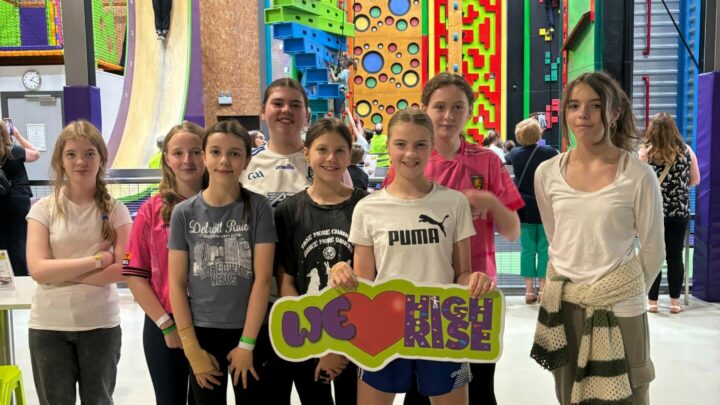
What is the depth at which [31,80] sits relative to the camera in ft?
34.8

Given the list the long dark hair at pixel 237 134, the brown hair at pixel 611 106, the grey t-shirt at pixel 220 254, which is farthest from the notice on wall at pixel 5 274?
the brown hair at pixel 611 106

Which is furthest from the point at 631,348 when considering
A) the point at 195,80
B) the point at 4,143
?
the point at 195,80

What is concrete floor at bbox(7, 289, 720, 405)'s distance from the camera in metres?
3.06

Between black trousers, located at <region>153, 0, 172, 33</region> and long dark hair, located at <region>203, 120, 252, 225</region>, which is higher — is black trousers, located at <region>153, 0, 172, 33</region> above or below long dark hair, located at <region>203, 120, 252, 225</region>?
above

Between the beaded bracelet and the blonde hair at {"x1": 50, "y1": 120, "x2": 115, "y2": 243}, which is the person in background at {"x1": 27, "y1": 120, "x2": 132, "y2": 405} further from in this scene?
the beaded bracelet

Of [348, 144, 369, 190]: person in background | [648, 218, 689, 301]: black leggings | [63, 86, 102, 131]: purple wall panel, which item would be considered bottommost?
[648, 218, 689, 301]: black leggings

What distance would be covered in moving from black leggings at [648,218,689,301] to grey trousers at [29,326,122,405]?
3723 mm

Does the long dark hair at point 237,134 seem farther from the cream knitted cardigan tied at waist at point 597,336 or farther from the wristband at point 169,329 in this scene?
the cream knitted cardigan tied at waist at point 597,336

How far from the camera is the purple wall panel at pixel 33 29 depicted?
1066 centimetres

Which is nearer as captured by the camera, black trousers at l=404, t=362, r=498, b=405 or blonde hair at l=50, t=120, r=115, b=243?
black trousers at l=404, t=362, r=498, b=405

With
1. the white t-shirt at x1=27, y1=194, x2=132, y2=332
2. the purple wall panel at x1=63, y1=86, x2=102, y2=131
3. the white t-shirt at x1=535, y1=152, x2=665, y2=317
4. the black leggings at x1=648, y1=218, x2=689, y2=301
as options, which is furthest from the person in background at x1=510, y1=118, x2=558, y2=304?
the white t-shirt at x1=27, y1=194, x2=132, y2=332

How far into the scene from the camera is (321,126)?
1861 mm

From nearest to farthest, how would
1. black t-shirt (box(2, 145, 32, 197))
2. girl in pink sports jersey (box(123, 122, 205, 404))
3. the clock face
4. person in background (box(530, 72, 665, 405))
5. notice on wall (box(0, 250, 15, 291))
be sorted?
person in background (box(530, 72, 665, 405))
girl in pink sports jersey (box(123, 122, 205, 404))
notice on wall (box(0, 250, 15, 291))
black t-shirt (box(2, 145, 32, 197))
the clock face

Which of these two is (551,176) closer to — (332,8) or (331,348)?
(331,348)
